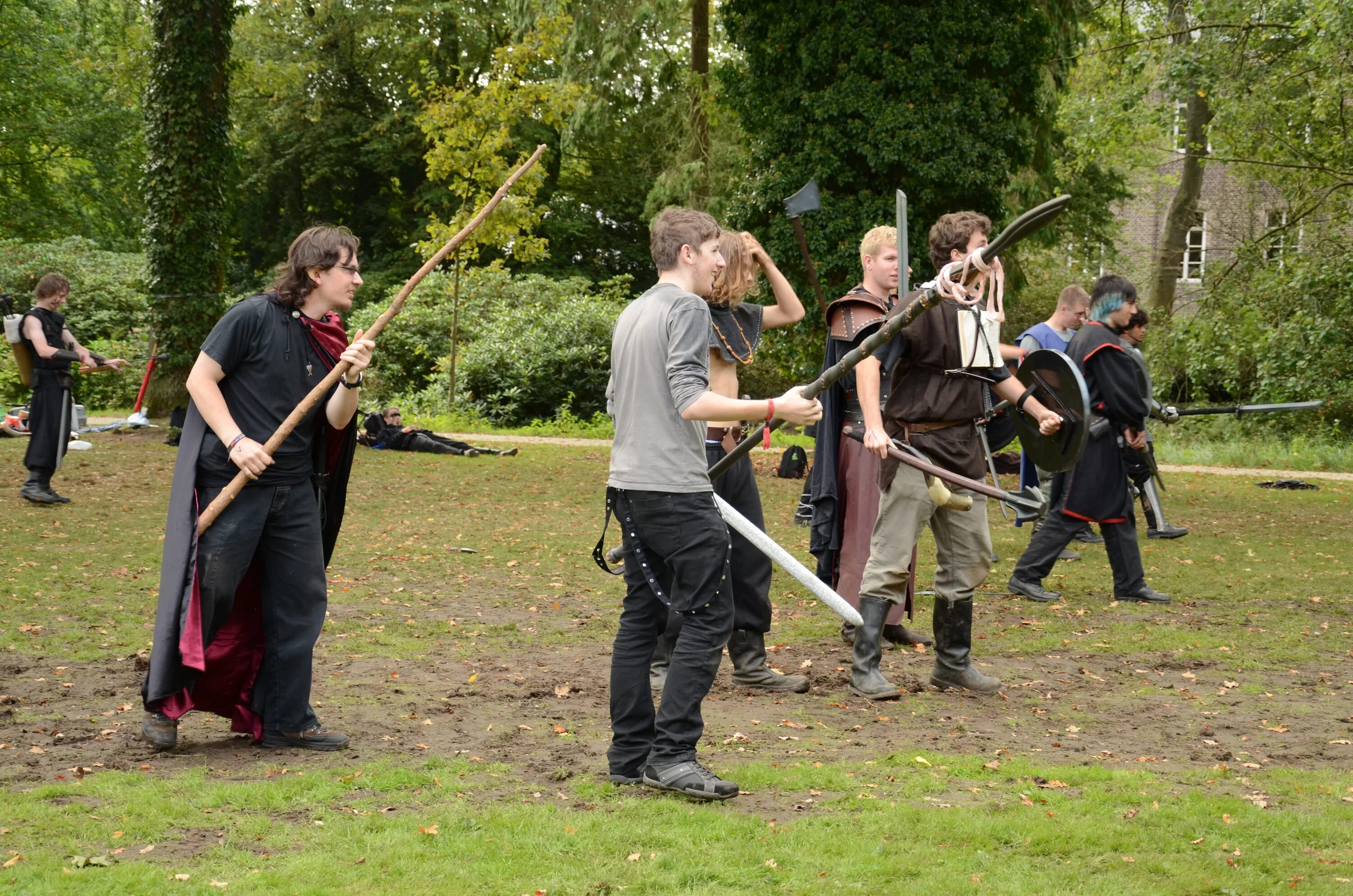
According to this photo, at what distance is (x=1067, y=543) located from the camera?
8.77m

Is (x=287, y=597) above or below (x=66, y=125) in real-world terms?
below

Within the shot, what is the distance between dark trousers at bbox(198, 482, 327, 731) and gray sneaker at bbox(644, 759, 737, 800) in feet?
4.90

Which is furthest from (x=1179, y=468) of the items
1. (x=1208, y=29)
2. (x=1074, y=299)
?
(x=1074, y=299)

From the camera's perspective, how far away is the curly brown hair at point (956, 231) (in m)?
5.88

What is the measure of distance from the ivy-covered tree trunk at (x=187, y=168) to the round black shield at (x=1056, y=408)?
49.2ft

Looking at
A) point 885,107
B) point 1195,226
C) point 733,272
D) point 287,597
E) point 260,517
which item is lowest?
point 287,597

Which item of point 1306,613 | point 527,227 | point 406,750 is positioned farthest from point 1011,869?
point 527,227

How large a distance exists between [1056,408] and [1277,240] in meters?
18.7

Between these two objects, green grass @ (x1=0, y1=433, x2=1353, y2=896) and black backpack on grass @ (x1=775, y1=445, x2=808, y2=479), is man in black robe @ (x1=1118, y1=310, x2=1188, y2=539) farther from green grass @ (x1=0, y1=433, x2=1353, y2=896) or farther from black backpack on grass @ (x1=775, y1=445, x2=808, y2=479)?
black backpack on grass @ (x1=775, y1=445, x2=808, y2=479)

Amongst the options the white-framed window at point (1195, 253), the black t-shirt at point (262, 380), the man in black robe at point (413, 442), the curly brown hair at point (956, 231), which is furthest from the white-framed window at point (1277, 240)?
the black t-shirt at point (262, 380)

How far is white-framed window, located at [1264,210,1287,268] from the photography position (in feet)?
72.0

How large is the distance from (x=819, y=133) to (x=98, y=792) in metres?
13.1

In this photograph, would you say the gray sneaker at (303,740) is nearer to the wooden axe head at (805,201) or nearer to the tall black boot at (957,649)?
the tall black boot at (957,649)

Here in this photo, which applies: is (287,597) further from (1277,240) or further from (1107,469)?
(1277,240)
